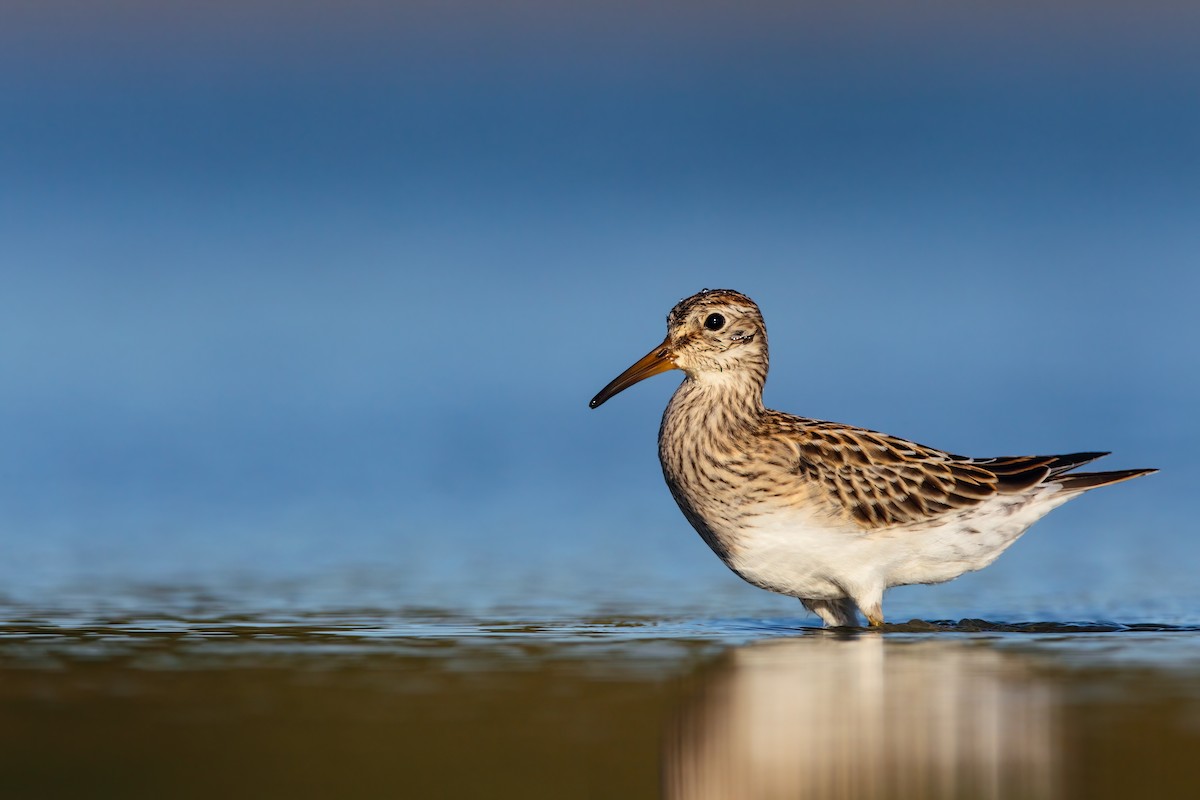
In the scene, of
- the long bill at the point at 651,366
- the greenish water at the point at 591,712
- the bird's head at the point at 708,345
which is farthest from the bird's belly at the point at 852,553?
the long bill at the point at 651,366

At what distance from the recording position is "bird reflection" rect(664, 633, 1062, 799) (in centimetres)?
607

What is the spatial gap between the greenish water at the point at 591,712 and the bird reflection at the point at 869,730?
0.02 meters

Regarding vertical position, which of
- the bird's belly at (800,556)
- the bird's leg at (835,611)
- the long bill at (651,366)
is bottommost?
the bird's leg at (835,611)

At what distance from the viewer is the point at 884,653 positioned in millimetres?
8680

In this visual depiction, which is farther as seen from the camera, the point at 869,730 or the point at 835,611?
the point at 835,611

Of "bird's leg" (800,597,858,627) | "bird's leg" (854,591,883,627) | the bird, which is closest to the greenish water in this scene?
"bird's leg" (854,591,883,627)

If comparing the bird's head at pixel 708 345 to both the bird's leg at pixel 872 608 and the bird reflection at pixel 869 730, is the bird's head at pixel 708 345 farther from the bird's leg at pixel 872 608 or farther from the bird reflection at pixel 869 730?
the bird reflection at pixel 869 730

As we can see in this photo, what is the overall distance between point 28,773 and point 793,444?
224 inches

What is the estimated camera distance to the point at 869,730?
6.70 metres

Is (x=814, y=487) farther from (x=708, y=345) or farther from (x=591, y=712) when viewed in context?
(x=591, y=712)

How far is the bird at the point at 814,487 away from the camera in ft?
33.8

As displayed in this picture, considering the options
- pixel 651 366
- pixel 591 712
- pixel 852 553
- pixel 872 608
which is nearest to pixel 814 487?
pixel 852 553

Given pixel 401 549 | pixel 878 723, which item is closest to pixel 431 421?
pixel 401 549

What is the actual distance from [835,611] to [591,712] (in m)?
3.87
